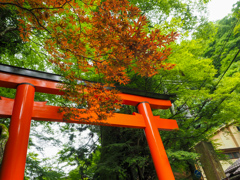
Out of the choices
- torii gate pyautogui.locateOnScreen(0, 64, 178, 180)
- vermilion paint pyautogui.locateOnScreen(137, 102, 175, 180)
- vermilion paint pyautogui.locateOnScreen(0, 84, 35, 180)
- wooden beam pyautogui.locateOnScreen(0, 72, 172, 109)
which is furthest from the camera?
vermilion paint pyautogui.locateOnScreen(137, 102, 175, 180)

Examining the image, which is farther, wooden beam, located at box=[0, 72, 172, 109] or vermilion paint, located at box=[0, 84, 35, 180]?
wooden beam, located at box=[0, 72, 172, 109]

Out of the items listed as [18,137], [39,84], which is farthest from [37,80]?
[18,137]

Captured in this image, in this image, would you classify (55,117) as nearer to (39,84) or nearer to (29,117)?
(29,117)

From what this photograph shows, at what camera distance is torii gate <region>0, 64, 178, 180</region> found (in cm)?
234

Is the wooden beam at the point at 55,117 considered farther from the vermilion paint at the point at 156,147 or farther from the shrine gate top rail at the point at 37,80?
the shrine gate top rail at the point at 37,80

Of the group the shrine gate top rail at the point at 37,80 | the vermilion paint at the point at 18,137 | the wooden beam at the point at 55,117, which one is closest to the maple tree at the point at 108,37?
the wooden beam at the point at 55,117

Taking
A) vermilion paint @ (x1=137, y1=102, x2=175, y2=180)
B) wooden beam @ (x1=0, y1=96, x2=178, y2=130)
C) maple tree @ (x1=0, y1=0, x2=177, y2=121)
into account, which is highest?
maple tree @ (x1=0, y1=0, x2=177, y2=121)

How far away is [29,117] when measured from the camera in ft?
9.25

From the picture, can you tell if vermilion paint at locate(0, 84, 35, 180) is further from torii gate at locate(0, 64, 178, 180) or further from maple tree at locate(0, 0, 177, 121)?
maple tree at locate(0, 0, 177, 121)

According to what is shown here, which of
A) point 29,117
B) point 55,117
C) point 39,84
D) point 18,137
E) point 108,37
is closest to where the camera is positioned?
point 18,137

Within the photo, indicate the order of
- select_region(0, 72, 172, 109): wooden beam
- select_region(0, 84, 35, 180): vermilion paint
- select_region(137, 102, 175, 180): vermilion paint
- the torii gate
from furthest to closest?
select_region(137, 102, 175, 180): vermilion paint → select_region(0, 72, 172, 109): wooden beam → the torii gate → select_region(0, 84, 35, 180): vermilion paint

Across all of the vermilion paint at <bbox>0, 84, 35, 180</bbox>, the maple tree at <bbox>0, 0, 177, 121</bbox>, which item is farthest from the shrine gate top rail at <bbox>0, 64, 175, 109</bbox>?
the maple tree at <bbox>0, 0, 177, 121</bbox>

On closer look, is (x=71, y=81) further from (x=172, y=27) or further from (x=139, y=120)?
(x=172, y=27)

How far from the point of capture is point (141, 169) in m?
4.97
